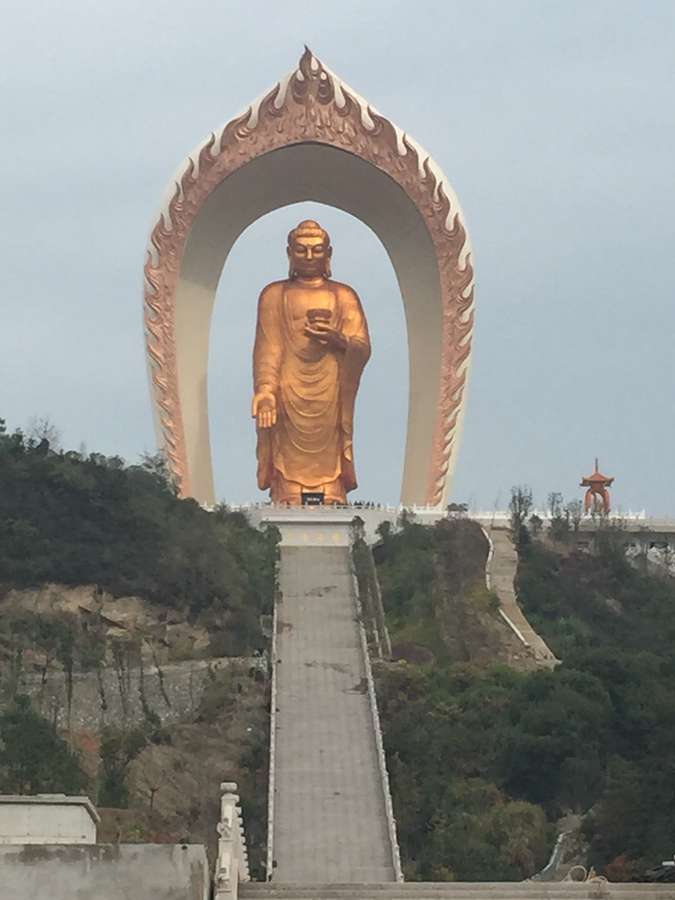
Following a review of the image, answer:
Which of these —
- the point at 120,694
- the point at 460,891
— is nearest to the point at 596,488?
the point at 120,694

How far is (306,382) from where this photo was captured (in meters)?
33.1

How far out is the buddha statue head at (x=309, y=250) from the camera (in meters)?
33.3

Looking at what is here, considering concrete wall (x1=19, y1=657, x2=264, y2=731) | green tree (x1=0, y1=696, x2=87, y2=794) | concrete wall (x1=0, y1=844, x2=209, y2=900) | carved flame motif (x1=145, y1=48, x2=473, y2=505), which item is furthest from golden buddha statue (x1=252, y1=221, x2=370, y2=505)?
concrete wall (x1=0, y1=844, x2=209, y2=900)

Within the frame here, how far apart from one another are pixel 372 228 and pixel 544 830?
A: 41.5 feet

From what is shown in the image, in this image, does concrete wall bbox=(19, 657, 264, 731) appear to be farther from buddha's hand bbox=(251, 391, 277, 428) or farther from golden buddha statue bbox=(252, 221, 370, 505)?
golden buddha statue bbox=(252, 221, 370, 505)

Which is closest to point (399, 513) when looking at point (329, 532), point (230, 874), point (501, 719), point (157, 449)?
point (329, 532)

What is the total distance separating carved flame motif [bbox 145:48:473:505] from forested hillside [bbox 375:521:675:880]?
3.58 m

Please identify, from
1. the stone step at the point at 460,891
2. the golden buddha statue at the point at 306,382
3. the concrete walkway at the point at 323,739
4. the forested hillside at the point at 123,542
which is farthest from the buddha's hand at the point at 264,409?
the stone step at the point at 460,891

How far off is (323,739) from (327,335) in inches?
371

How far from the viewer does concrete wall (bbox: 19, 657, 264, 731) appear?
25.9 metres

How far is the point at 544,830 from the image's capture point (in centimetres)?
2264

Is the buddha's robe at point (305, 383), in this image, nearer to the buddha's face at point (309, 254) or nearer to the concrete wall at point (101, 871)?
Result: the buddha's face at point (309, 254)

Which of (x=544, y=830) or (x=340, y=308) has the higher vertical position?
(x=340, y=308)

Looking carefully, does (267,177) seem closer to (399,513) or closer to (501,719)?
(399,513)
